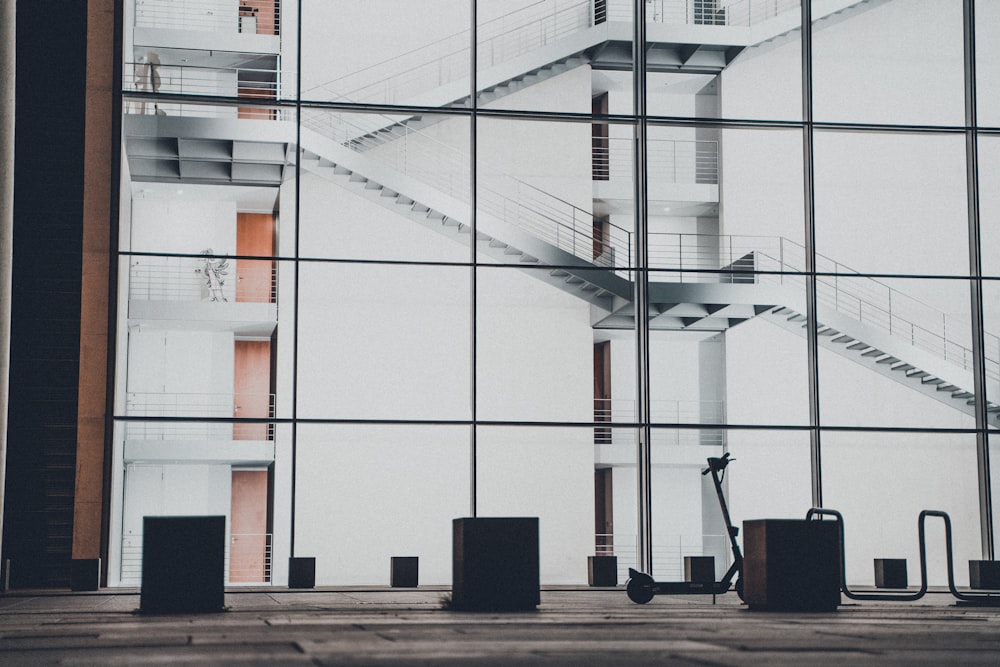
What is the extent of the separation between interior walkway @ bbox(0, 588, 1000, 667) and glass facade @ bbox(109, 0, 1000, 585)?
477cm

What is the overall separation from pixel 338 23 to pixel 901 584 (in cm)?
1020

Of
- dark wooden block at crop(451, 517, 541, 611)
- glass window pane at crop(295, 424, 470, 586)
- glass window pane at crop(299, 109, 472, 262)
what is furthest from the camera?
glass window pane at crop(299, 109, 472, 262)

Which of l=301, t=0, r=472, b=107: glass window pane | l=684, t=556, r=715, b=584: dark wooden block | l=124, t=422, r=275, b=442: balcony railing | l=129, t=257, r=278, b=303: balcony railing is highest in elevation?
l=301, t=0, r=472, b=107: glass window pane

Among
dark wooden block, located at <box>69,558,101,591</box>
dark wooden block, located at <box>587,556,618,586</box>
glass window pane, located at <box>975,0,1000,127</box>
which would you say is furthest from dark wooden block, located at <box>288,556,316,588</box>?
glass window pane, located at <box>975,0,1000,127</box>

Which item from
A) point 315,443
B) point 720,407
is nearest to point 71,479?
point 315,443

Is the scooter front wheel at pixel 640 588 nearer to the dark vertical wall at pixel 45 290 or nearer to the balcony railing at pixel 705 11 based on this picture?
the dark vertical wall at pixel 45 290

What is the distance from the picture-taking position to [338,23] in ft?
52.2

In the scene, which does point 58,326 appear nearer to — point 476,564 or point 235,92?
point 235,92

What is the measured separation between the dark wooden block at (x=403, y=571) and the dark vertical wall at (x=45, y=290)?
3.80 meters

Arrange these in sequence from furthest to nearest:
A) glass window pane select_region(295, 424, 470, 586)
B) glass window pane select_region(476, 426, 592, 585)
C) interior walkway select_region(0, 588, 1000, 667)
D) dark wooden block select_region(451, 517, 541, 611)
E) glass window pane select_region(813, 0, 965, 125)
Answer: glass window pane select_region(813, 0, 965, 125) < glass window pane select_region(476, 426, 592, 585) < glass window pane select_region(295, 424, 470, 586) < dark wooden block select_region(451, 517, 541, 611) < interior walkway select_region(0, 588, 1000, 667)

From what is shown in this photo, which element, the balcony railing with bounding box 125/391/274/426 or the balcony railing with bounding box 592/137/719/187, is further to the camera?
the balcony railing with bounding box 592/137/719/187

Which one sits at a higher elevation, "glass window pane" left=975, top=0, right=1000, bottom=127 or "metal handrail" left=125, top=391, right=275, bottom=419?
"glass window pane" left=975, top=0, right=1000, bottom=127

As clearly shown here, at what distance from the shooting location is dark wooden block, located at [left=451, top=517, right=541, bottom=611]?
30.5 ft

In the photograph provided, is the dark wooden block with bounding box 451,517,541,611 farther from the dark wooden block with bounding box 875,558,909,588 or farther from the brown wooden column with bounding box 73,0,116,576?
the dark wooden block with bounding box 875,558,909,588
